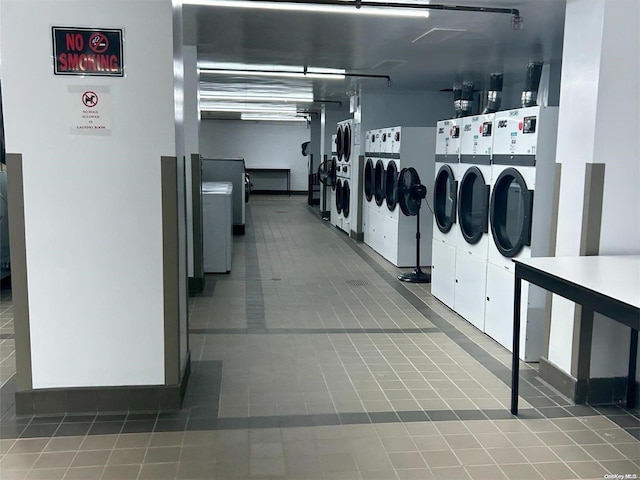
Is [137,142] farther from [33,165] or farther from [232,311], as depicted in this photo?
[232,311]

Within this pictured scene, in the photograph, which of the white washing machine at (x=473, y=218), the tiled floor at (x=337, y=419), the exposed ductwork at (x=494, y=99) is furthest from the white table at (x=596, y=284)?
the exposed ductwork at (x=494, y=99)

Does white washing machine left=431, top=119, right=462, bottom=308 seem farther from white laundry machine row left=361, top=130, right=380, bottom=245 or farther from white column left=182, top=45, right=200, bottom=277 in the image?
white laundry machine row left=361, top=130, right=380, bottom=245

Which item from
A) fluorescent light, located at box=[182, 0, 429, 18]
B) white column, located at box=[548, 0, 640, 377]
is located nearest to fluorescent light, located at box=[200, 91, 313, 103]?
fluorescent light, located at box=[182, 0, 429, 18]

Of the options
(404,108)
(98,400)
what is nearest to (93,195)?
(98,400)

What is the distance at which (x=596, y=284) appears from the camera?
3057 millimetres

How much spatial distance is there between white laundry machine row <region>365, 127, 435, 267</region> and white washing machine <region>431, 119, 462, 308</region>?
5.32 ft

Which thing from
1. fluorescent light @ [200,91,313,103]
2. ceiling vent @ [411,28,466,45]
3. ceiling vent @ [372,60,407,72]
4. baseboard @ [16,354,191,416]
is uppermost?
fluorescent light @ [200,91,313,103]

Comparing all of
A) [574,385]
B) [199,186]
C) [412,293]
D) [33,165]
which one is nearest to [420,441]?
[574,385]

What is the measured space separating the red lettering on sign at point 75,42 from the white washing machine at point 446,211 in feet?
12.4

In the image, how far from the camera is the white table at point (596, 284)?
9.25 feet

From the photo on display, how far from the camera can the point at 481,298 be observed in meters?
5.49

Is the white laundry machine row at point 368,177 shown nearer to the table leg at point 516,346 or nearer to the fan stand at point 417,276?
the fan stand at point 417,276

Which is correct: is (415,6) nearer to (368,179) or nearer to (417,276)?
(417,276)

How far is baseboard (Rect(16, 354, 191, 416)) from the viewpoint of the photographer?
3625 millimetres
